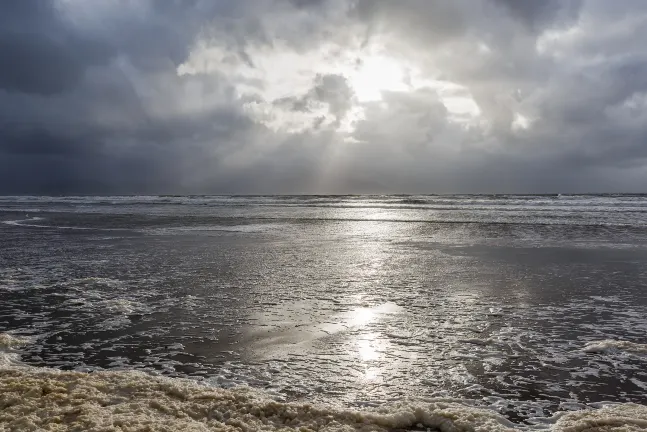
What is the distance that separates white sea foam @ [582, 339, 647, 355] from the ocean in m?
0.03

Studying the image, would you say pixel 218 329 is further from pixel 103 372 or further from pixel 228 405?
pixel 228 405

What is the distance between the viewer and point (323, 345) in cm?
669

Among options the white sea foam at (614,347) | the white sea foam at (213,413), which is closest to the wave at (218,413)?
the white sea foam at (213,413)

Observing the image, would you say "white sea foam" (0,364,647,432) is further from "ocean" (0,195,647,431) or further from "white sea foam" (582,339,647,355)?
"white sea foam" (582,339,647,355)

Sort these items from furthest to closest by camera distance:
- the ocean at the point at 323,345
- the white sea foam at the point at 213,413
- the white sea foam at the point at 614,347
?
the white sea foam at the point at 614,347
the ocean at the point at 323,345
the white sea foam at the point at 213,413

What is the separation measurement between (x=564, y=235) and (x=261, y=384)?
2208 cm

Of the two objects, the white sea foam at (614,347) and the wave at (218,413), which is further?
the white sea foam at (614,347)

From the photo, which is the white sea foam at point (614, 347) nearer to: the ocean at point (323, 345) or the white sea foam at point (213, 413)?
the ocean at point (323, 345)

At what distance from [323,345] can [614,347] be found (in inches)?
165

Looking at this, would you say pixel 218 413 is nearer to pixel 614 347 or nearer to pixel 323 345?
pixel 323 345

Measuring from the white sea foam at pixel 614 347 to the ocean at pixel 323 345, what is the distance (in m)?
0.03

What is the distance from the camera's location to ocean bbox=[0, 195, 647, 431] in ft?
15.2

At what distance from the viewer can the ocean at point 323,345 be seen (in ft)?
15.2

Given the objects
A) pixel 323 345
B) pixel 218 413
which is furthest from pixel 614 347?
pixel 218 413
